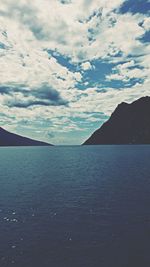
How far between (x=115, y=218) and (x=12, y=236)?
21.4m

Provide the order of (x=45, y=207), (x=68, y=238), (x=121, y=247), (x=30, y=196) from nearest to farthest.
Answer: (x=121, y=247), (x=68, y=238), (x=45, y=207), (x=30, y=196)

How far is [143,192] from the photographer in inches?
2842

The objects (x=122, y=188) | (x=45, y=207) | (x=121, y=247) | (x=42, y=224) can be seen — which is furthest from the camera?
(x=122, y=188)

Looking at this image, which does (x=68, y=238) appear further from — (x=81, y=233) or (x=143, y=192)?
(x=143, y=192)

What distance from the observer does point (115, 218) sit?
50.1 m

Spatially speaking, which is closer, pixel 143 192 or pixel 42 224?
pixel 42 224

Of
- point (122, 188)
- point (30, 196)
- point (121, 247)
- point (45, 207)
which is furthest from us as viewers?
point (122, 188)

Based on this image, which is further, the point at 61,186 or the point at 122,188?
the point at 61,186

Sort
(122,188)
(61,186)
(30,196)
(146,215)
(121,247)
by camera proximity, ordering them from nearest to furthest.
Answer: (121,247) → (146,215) → (30,196) → (122,188) → (61,186)

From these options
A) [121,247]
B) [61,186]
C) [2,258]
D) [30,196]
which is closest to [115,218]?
[121,247]

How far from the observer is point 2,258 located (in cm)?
3519

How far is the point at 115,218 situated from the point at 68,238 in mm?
12953

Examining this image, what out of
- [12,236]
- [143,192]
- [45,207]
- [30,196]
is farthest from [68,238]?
[143,192]

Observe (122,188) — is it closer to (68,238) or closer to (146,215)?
(146,215)
